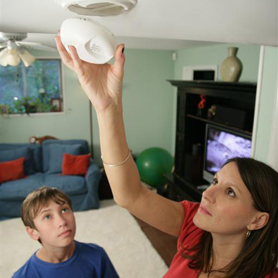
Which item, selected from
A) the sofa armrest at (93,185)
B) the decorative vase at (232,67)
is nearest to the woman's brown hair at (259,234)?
the decorative vase at (232,67)

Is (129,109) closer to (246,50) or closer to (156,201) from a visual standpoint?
(246,50)

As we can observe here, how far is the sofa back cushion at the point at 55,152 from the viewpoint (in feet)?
13.1

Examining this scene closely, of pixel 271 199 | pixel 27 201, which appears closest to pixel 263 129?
pixel 271 199

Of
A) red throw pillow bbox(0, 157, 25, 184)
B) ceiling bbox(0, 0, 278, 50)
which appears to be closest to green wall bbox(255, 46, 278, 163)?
ceiling bbox(0, 0, 278, 50)

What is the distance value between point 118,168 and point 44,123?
3955 millimetres

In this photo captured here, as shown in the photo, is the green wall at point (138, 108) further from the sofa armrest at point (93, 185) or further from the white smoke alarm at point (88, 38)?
the white smoke alarm at point (88, 38)

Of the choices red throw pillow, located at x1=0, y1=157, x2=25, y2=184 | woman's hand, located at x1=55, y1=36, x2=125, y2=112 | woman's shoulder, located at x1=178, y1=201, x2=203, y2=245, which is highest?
woman's hand, located at x1=55, y1=36, x2=125, y2=112

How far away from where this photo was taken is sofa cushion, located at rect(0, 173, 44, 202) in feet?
11.2

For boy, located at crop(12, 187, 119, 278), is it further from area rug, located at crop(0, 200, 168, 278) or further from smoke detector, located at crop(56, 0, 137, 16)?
area rug, located at crop(0, 200, 168, 278)

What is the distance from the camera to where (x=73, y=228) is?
1.22 m

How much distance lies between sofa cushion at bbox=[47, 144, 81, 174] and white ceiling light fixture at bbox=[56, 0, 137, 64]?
3.54 meters

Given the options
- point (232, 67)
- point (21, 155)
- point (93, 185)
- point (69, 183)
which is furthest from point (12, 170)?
point (232, 67)

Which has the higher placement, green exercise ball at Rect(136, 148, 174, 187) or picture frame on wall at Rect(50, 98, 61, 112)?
picture frame on wall at Rect(50, 98, 61, 112)

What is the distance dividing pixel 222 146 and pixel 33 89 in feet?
9.87
